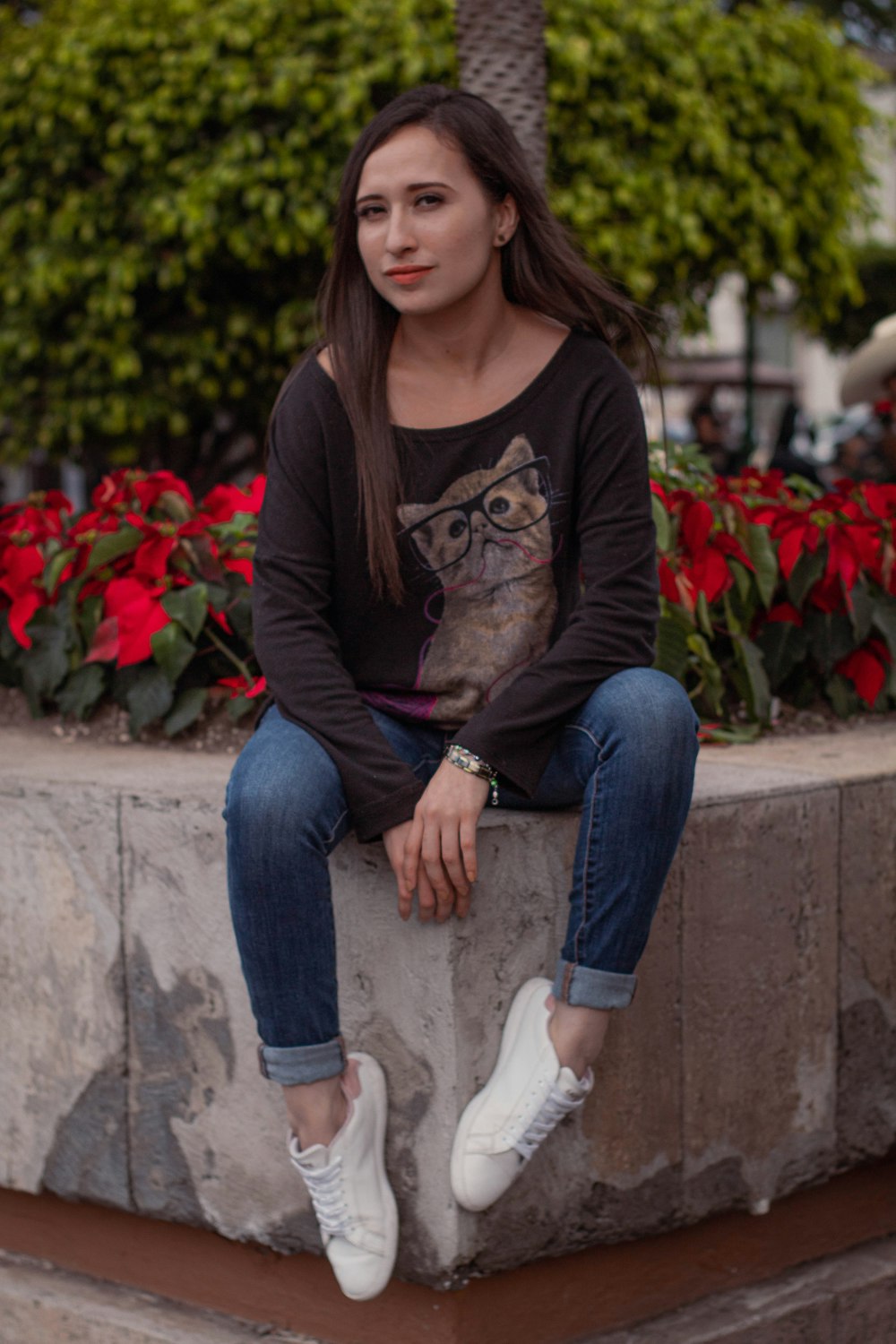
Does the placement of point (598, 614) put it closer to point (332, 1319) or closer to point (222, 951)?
point (222, 951)

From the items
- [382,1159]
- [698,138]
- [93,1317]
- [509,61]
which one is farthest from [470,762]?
[698,138]

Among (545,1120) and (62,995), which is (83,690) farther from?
(545,1120)

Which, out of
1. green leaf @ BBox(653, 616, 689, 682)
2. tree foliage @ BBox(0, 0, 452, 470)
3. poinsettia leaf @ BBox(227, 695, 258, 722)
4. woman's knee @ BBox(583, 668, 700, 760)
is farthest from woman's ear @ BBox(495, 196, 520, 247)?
tree foliage @ BBox(0, 0, 452, 470)

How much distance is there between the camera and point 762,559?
10.4 feet

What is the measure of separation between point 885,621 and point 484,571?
1.29 meters

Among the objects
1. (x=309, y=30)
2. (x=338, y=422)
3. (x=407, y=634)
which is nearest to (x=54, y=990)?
(x=407, y=634)

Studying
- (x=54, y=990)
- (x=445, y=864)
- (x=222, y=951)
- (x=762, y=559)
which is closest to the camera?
(x=445, y=864)

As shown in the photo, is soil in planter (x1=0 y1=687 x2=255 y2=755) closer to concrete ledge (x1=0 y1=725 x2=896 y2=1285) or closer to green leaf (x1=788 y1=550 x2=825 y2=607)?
concrete ledge (x1=0 y1=725 x2=896 y2=1285)

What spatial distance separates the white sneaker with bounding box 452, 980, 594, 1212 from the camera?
6.91ft

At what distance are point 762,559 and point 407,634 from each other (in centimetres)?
109

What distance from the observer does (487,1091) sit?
2158 millimetres

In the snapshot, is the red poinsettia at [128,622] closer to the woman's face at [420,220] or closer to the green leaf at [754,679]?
the woman's face at [420,220]

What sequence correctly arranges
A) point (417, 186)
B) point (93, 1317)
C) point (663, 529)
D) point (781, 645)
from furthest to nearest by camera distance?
point (781, 645), point (663, 529), point (93, 1317), point (417, 186)

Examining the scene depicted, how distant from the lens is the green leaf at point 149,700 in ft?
9.87
